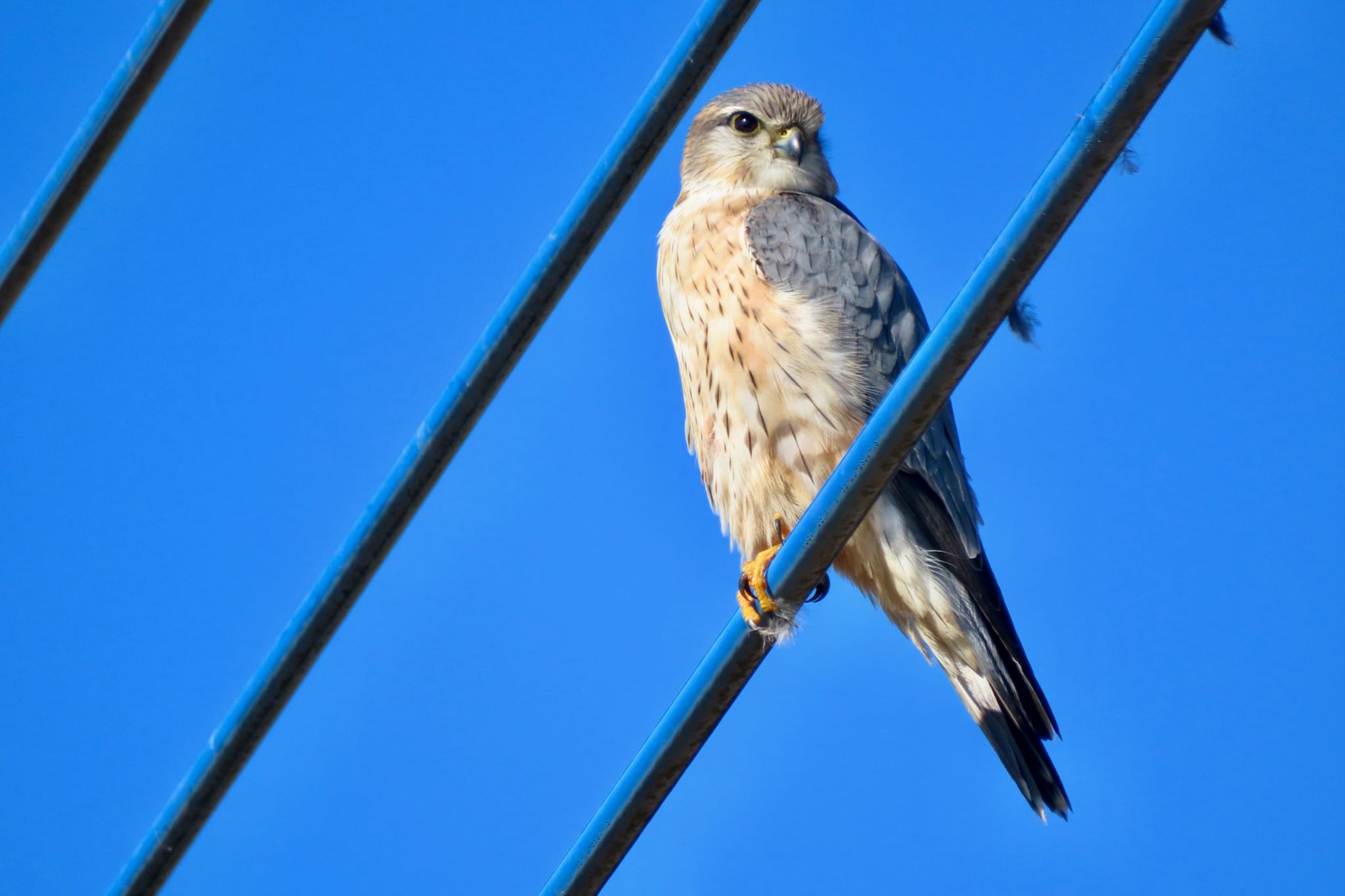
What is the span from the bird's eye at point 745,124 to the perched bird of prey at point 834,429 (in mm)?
815

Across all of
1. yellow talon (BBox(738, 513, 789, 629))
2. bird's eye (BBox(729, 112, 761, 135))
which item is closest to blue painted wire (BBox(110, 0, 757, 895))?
yellow talon (BBox(738, 513, 789, 629))

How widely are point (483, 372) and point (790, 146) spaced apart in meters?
3.00

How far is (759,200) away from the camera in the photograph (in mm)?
4551

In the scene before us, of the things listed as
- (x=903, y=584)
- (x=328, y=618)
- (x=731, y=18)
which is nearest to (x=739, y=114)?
(x=903, y=584)

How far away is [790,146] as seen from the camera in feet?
16.4

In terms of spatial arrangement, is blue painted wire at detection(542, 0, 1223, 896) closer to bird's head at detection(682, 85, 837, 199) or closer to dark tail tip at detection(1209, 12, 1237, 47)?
dark tail tip at detection(1209, 12, 1237, 47)

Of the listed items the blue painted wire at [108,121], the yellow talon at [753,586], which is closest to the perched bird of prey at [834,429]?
the yellow talon at [753,586]

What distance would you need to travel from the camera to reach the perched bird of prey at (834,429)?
147 inches

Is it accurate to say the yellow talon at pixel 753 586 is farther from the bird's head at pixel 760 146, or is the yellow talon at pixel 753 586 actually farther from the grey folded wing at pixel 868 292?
the bird's head at pixel 760 146

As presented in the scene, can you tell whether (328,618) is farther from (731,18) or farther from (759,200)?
(759,200)

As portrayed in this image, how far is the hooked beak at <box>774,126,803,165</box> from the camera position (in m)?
4.96

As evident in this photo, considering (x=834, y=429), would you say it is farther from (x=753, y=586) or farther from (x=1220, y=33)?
(x=1220, y=33)

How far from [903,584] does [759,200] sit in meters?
1.46

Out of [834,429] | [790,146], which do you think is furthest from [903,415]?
[790,146]
